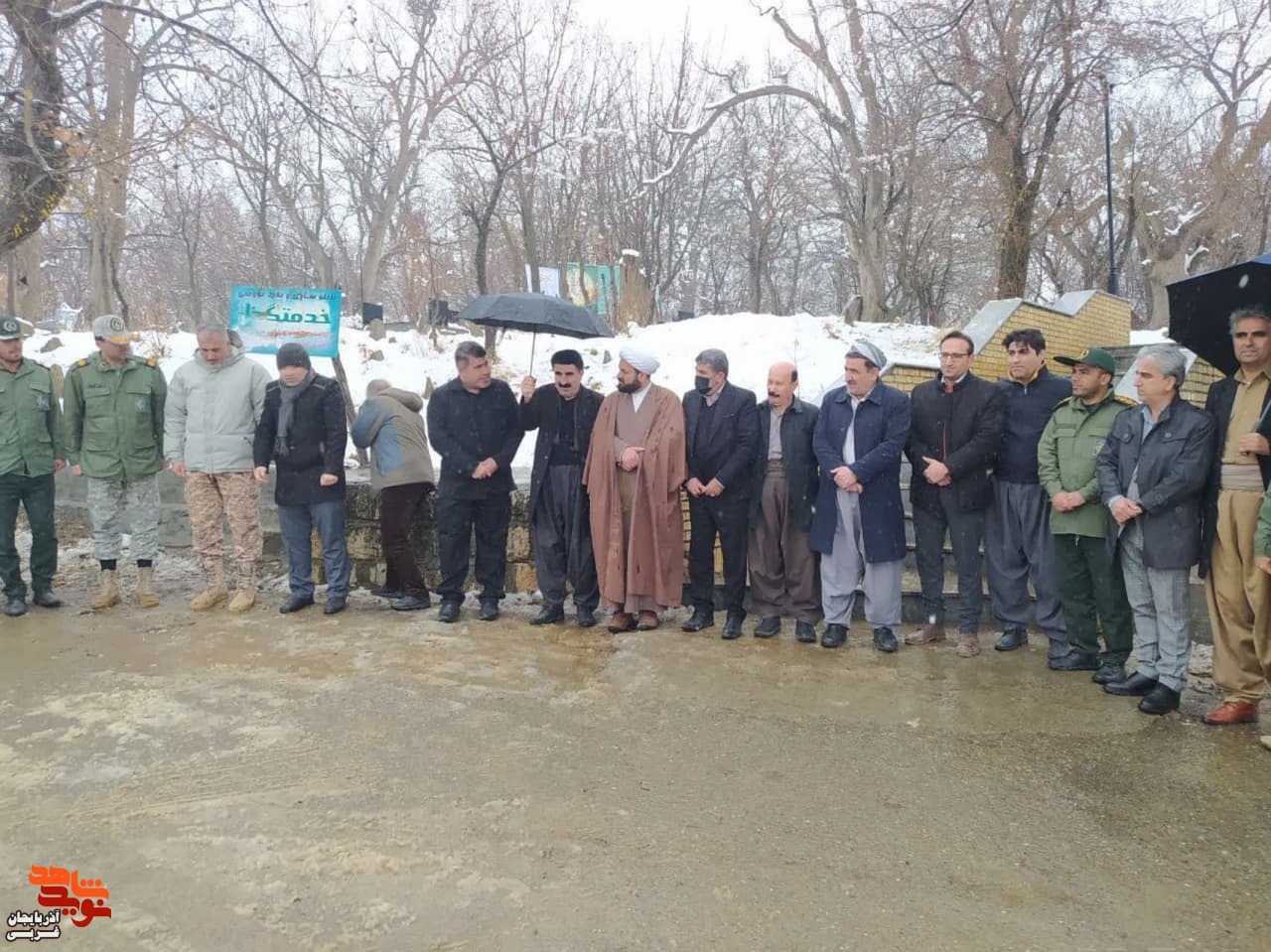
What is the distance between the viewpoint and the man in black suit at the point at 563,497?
5277 mm

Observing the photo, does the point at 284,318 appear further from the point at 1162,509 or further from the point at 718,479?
the point at 1162,509

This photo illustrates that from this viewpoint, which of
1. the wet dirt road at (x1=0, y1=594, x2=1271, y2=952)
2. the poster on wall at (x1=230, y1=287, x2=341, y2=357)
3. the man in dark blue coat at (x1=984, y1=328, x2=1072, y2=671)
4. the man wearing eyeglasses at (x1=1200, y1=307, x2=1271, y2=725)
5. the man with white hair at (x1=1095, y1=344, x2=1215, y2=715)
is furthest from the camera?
the poster on wall at (x1=230, y1=287, x2=341, y2=357)

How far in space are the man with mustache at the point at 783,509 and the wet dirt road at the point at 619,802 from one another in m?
0.43

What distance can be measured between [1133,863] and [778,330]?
35.5 ft

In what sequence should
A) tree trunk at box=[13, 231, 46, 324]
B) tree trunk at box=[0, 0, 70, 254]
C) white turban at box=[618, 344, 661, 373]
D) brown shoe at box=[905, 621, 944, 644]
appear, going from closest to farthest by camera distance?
brown shoe at box=[905, 621, 944, 644], white turban at box=[618, 344, 661, 373], tree trunk at box=[0, 0, 70, 254], tree trunk at box=[13, 231, 46, 324]

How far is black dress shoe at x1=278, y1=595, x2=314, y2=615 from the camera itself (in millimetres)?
5438

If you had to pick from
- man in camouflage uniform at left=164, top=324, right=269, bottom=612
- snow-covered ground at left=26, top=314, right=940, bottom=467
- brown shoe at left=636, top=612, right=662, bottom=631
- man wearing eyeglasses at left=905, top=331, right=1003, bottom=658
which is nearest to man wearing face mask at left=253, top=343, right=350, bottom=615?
man in camouflage uniform at left=164, top=324, right=269, bottom=612

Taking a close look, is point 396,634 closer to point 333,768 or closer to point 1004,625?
point 333,768

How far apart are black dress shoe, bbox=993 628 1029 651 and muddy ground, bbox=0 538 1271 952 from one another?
6.4 inches

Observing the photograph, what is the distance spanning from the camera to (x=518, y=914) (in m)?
2.38

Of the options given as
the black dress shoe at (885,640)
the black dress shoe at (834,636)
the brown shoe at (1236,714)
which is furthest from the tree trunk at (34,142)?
the brown shoe at (1236,714)

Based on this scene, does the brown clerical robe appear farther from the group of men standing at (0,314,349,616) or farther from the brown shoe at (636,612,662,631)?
the group of men standing at (0,314,349,616)

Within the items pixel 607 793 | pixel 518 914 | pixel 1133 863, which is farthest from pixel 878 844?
pixel 518 914

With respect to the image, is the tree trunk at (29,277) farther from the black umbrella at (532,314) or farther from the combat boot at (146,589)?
the black umbrella at (532,314)
